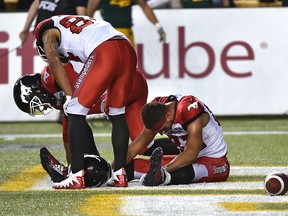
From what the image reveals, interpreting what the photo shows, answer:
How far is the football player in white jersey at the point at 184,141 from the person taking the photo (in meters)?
8.35

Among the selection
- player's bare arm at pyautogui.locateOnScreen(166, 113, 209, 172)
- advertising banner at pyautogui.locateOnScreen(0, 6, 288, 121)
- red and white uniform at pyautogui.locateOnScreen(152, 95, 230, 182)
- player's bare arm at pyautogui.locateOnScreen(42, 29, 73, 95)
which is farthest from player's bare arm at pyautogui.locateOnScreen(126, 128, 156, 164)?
advertising banner at pyautogui.locateOnScreen(0, 6, 288, 121)

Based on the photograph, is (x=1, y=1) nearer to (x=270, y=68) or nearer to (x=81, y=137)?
(x=270, y=68)

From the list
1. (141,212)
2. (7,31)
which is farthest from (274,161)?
(7,31)

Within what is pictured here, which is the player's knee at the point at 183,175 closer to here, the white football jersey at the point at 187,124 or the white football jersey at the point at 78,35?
the white football jersey at the point at 187,124

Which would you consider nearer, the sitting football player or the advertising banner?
the sitting football player

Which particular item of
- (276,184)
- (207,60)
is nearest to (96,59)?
(276,184)

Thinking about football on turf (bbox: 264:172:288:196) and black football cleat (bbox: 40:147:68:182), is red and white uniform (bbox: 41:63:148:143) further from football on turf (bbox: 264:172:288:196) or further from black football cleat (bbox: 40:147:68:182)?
football on turf (bbox: 264:172:288:196)

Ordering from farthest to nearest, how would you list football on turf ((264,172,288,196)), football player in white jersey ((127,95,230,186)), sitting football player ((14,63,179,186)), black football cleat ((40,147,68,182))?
sitting football player ((14,63,179,186)) → black football cleat ((40,147,68,182)) → football player in white jersey ((127,95,230,186)) → football on turf ((264,172,288,196))

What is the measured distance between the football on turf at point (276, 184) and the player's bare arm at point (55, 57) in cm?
177

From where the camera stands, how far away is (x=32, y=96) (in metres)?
9.08

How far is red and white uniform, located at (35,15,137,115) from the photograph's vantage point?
27.4 ft

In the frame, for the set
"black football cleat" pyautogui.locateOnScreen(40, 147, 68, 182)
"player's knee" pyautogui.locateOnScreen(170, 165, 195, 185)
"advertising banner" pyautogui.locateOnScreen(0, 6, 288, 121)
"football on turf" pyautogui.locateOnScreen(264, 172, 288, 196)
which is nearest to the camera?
"football on turf" pyautogui.locateOnScreen(264, 172, 288, 196)

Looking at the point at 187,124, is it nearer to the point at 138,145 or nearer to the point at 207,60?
the point at 138,145

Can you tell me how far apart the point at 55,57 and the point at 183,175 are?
1368mm
